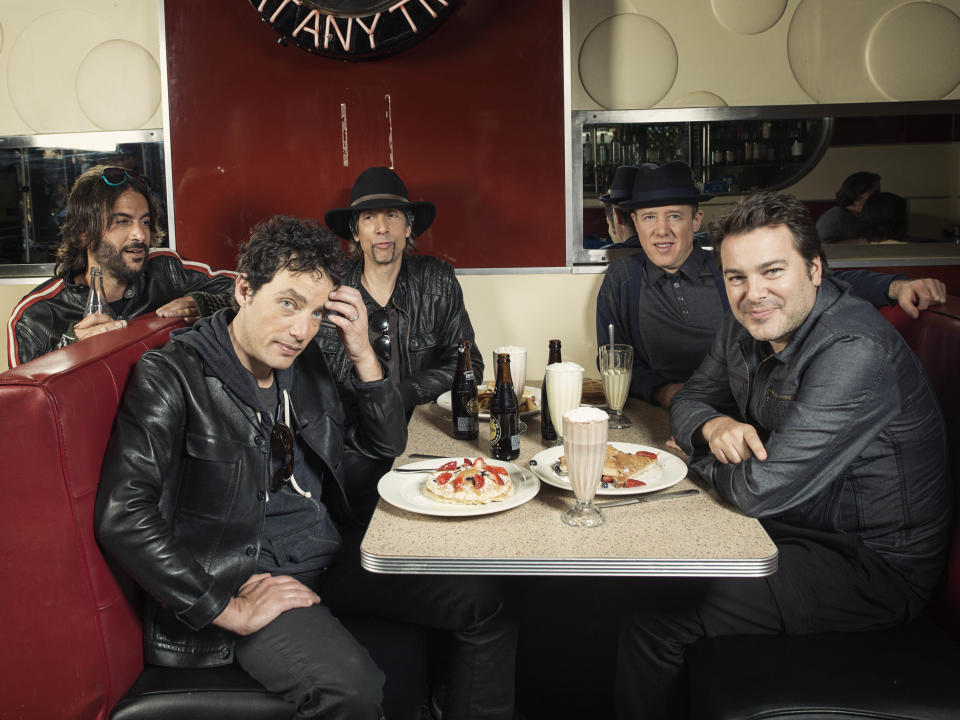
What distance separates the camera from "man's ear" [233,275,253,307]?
6.12 feet

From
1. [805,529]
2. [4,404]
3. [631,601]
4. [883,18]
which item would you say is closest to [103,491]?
[4,404]

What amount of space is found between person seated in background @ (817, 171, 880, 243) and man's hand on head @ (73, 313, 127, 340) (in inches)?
115

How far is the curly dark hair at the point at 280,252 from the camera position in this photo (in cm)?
185

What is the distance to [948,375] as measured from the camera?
200cm

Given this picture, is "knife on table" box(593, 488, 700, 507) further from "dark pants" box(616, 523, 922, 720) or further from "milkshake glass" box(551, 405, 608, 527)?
"dark pants" box(616, 523, 922, 720)

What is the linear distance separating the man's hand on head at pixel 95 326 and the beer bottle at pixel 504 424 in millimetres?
1024

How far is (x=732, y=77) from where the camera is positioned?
3584 mm

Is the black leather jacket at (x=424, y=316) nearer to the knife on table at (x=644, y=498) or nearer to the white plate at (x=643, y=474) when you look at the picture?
the white plate at (x=643, y=474)

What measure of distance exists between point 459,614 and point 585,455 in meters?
0.59

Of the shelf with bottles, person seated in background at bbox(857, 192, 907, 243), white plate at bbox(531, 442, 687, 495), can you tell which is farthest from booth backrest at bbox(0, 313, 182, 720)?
person seated in background at bbox(857, 192, 907, 243)

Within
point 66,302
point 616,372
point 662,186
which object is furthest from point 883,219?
point 66,302

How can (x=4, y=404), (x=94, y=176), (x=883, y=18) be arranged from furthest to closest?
Result: (x=883, y=18) < (x=94, y=176) < (x=4, y=404)

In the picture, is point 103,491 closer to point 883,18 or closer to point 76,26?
point 76,26

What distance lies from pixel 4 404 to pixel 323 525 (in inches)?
29.8
